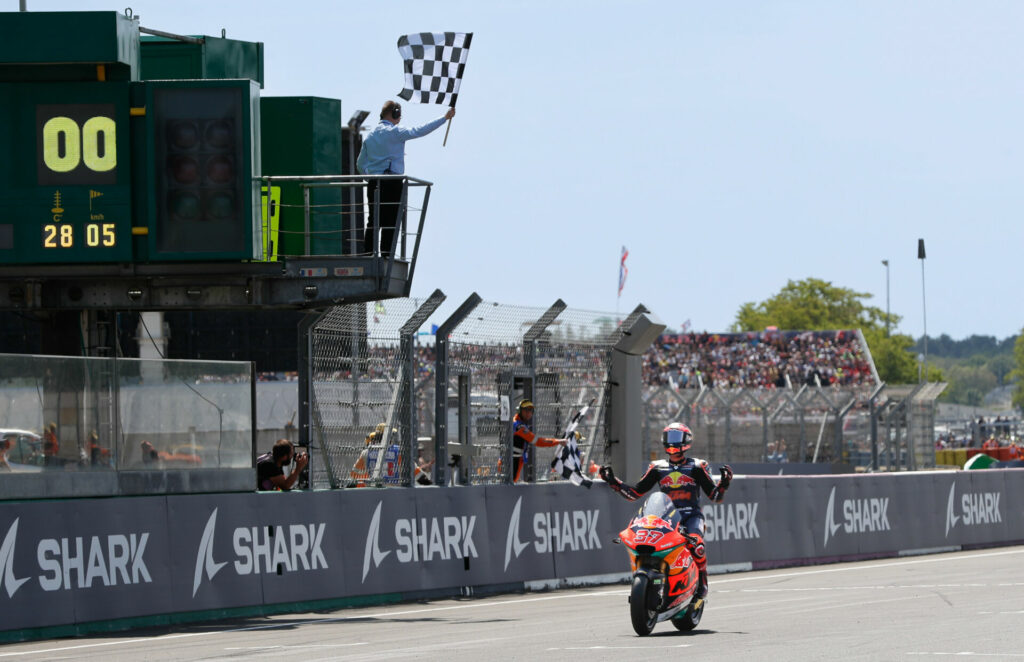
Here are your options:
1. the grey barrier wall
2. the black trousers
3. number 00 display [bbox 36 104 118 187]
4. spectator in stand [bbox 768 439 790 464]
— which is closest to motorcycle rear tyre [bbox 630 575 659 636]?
the grey barrier wall

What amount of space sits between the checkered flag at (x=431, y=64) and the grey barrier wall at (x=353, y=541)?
4.28 meters

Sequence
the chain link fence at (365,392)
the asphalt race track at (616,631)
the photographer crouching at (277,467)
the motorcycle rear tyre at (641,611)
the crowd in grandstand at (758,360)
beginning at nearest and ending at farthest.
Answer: the asphalt race track at (616,631), the motorcycle rear tyre at (641,611), the photographer crouching at (277,467), the chain link fence at (365,392), the crowd in grandstand at (758,360)

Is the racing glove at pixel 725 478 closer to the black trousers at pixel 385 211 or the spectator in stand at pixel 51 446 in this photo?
the black trousers at pixel 385 211

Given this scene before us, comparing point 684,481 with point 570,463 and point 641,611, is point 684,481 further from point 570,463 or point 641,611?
point 570,463

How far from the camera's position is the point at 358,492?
16422 millimetres

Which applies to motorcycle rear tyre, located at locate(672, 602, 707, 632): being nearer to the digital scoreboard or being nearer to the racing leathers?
the racing leathers

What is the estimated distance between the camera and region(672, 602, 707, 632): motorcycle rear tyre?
42.5 feet

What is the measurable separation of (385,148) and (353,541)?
4.01m

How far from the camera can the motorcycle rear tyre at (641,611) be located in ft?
40.9

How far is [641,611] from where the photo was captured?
12453 millimetres

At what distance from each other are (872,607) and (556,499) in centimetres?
480

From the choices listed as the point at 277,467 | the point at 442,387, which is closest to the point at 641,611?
the point at 277,467

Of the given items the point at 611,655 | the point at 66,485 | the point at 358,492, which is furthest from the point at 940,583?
the point at 66,485

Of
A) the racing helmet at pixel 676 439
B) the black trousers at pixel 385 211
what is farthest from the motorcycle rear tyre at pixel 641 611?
the black trousers at pixel 385 211
